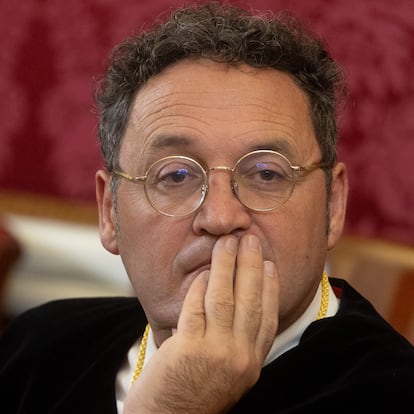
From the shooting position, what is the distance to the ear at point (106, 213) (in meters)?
1.85

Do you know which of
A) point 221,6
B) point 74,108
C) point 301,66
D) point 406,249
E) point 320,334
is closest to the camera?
point 320,334

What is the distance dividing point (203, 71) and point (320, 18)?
3.59ft

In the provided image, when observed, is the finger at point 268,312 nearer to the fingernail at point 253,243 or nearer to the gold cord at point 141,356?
the fingernail at point 253,243

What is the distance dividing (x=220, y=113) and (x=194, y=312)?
0.38 metres

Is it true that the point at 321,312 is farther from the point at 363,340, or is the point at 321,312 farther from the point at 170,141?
the point at 170,141

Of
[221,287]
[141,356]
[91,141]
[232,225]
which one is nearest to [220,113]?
[232,225]

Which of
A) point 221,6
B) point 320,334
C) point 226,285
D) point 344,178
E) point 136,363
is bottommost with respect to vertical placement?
point 136,363

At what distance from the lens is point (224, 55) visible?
5.42 feet

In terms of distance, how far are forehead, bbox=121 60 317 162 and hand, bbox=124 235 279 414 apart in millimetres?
202

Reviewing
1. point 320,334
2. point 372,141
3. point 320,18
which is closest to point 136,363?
point 320,334

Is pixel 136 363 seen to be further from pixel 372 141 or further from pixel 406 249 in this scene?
pixel 372 141

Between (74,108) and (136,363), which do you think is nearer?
(136,363)

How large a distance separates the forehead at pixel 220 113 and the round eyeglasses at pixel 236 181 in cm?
2

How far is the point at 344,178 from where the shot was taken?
1.79 meters
